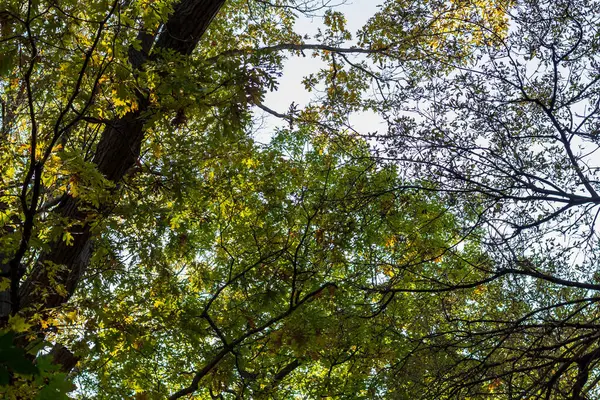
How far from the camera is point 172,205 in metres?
7.42

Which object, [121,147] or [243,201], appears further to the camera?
[243,201]

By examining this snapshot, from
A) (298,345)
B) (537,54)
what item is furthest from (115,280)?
(537,54)

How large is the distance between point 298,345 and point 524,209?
268 cm

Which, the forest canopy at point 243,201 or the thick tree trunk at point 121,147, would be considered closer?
the forest canopy at point 243,201

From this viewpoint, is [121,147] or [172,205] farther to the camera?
[172,205]

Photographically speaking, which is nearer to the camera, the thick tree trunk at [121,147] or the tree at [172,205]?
the tree at [172,205]

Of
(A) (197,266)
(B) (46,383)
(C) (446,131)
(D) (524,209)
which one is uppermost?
(A) (197,266)

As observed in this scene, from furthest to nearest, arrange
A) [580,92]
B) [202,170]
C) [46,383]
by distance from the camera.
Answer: [202,170] < [580,92] < [46,383]

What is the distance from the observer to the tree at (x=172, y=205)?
4164mm

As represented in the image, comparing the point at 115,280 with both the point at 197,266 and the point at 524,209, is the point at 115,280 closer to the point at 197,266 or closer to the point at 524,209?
the point at 197,266

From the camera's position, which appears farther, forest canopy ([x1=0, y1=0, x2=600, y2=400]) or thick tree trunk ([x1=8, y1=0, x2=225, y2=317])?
thick tree trunk ([x1=8, y1=0, x2=225, y2=317])

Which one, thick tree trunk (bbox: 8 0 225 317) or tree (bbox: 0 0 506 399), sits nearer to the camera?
tree (bbox: 0 0 506 399)

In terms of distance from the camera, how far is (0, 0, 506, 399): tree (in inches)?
164

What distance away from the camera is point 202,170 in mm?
7543
